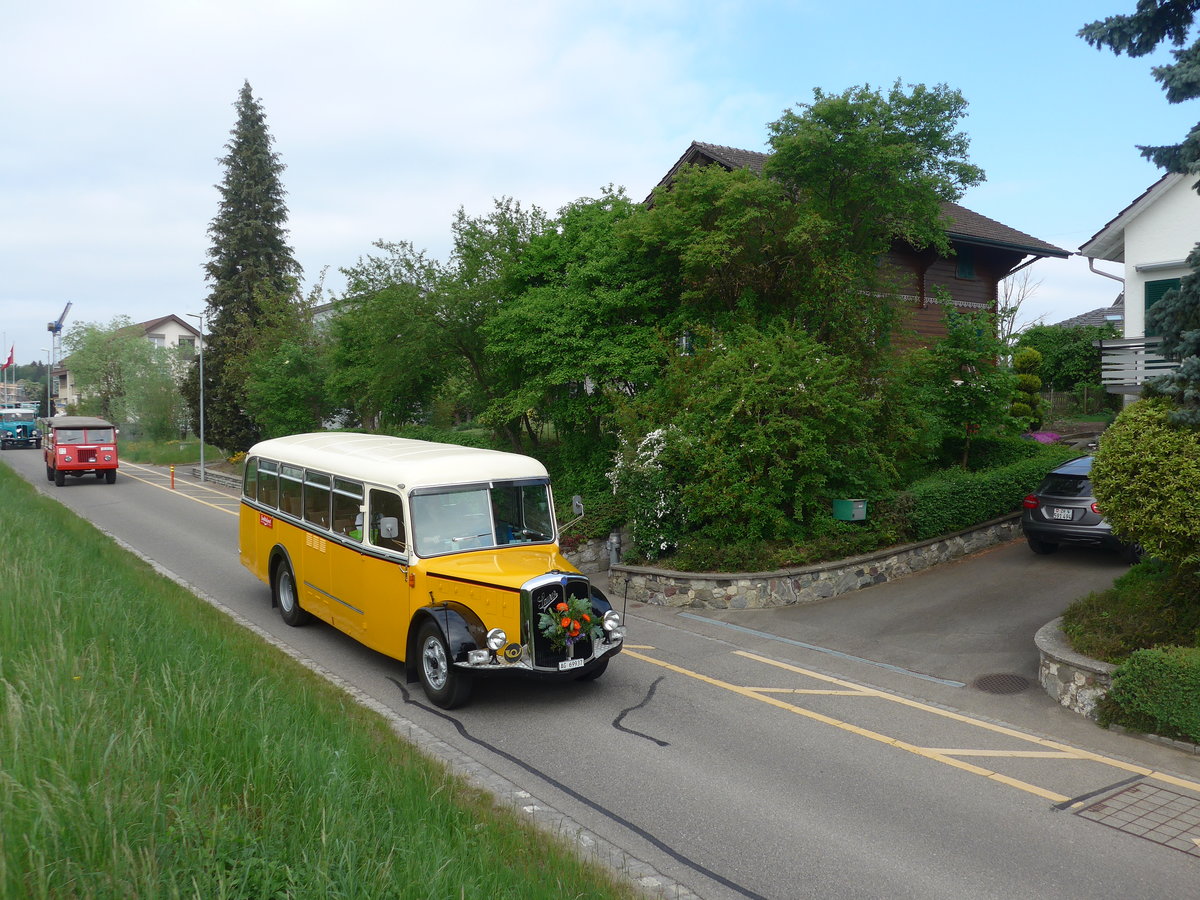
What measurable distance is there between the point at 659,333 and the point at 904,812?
39.7 feet

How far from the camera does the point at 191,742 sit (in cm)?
529

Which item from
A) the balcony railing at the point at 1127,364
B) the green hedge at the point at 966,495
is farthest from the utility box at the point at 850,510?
the balcony railing at the point at 1127,364

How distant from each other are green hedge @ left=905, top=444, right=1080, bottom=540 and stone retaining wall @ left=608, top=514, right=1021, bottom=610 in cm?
39

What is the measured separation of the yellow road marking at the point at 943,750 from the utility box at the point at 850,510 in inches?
180

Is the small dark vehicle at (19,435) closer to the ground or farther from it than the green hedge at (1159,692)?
farther from it

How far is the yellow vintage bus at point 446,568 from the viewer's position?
909 centimetres

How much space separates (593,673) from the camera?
9.96m

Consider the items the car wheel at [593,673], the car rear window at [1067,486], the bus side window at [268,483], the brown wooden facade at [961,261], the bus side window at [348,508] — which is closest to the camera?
the car wheel at [593,673]

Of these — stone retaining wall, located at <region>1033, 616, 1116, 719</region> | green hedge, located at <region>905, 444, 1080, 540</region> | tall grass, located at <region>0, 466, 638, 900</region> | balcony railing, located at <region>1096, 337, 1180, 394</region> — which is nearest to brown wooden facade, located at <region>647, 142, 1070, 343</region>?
green hedge, located at <region>905, 444, 1080, 540</region>

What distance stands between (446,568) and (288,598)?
4.73 metres

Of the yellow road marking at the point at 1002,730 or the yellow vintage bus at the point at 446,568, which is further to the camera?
the yellow vintage bus at the point at 446,568

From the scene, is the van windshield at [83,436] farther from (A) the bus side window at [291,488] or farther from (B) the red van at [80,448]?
(A) the bus side window at [291,488]

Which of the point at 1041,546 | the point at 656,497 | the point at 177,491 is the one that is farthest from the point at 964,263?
the point at 177,491

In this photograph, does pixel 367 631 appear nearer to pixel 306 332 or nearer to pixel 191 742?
pixel 191 742
